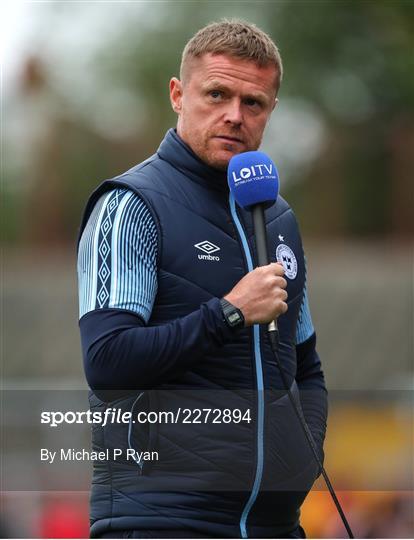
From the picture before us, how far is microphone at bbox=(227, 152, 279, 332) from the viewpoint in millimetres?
3604

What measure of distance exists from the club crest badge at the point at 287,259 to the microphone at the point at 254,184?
22 centimetres

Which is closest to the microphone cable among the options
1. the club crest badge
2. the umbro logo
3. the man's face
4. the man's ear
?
the umbro logo

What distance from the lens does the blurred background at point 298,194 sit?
473 inches

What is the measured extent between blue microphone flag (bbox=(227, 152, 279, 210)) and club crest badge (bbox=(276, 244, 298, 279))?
22 cm

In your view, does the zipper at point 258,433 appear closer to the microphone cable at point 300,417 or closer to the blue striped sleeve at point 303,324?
the microphone cable at point 300,417

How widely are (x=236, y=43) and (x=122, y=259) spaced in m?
0.85

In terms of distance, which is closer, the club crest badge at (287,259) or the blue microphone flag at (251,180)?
the blue microphone flag at (251,180)

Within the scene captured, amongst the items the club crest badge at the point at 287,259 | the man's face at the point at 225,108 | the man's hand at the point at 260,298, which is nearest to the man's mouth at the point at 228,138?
the man's face at the point at 225,108

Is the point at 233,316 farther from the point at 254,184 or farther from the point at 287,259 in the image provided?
the point at 287,259

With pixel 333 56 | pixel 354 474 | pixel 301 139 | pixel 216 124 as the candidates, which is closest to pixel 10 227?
pixel 301 139

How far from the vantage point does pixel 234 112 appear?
148 inches

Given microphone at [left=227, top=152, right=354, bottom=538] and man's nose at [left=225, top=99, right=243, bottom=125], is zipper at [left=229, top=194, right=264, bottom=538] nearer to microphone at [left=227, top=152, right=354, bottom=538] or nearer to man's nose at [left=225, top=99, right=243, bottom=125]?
microphone at [left=227, top=152, right=354, bottom=538]

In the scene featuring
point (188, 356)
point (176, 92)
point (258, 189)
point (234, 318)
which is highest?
point (176, 92)

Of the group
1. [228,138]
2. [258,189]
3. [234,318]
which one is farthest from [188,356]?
[228,138]
